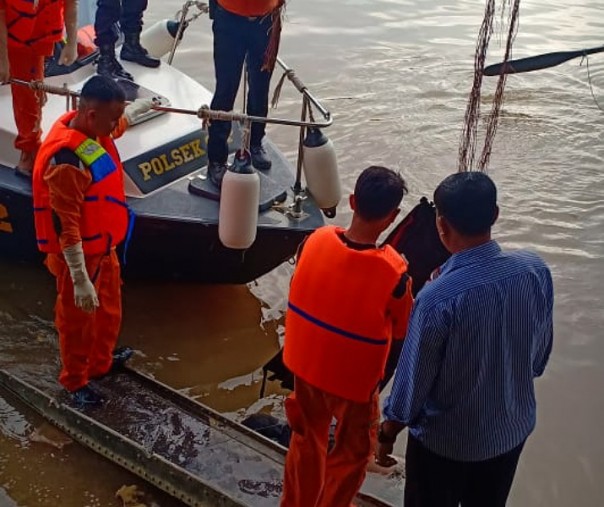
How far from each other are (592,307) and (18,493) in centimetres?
387

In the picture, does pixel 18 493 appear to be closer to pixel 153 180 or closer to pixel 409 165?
pixel 153 180

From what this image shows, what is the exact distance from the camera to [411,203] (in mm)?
6953

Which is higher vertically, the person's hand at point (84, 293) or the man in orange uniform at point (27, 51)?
the man in orange uniform at point (27, 51)

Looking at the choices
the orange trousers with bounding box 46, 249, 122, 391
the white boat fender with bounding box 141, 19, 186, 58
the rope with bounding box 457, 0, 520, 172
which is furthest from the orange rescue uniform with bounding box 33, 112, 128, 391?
the white boat fender with bounding box 141, 19, 186, 58

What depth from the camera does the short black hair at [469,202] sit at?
238 centimetres

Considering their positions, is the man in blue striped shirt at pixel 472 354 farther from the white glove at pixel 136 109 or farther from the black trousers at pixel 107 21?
the black trousers at pixel 107 21

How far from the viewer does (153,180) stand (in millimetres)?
4820

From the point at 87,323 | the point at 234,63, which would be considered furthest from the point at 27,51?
the point at 87,323

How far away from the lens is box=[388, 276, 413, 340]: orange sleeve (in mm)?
2793

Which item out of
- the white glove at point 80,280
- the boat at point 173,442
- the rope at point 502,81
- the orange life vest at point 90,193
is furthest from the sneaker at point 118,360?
the rope at point 502,81

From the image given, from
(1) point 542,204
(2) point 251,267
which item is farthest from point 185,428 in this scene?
(1) point 542,204

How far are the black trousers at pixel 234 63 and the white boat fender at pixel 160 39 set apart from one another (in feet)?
6.01

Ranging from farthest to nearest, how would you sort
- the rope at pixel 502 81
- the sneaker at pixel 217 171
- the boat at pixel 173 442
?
the sneaker at pixel 217 171, the boat at pixel 173 442, the rope at pixel 502 81

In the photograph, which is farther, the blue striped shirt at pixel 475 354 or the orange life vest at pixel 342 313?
the orange life vest at pixel 342 313
